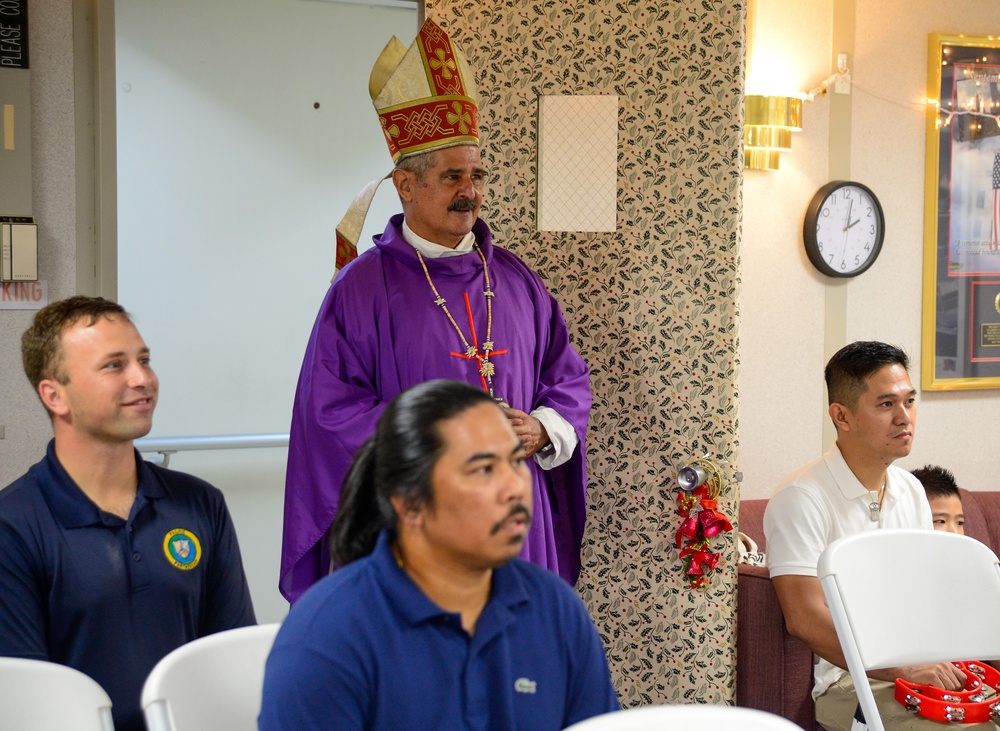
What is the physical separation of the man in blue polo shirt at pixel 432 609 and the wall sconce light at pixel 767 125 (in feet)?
9.87

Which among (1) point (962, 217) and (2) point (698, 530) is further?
(1) point (962, 217)

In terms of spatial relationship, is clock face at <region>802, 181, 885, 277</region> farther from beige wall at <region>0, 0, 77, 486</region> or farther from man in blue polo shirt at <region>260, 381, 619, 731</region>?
man in blue polo shirt at <region>260, 381, 619, 731</region>

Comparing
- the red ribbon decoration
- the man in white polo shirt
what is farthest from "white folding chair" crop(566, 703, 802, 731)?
the red ribbon decoration

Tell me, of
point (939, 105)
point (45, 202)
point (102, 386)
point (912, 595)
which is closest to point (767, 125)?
point (939, 105)

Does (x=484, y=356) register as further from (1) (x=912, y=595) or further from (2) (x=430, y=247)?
(1) (x=912, y=595)

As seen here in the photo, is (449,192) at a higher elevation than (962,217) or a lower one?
lower

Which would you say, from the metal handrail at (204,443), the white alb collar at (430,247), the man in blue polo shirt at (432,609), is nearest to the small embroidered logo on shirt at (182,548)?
the man in blue polo shirt at (432,609)

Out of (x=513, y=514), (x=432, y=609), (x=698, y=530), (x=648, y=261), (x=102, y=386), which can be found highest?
(x=648, y=261)

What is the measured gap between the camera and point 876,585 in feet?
7.16

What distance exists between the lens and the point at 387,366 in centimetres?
244

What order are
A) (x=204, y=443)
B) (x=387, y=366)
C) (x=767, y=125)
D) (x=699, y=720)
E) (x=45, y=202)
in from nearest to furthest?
(x=699, y=720)
(x=387, y=366)
(x=45, y=202)
(x=204, y=443)
(x=767, y=125)

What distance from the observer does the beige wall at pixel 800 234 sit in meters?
4.22

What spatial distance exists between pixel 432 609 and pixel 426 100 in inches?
57.7

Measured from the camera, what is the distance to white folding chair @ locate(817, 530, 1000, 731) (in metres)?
2.11
